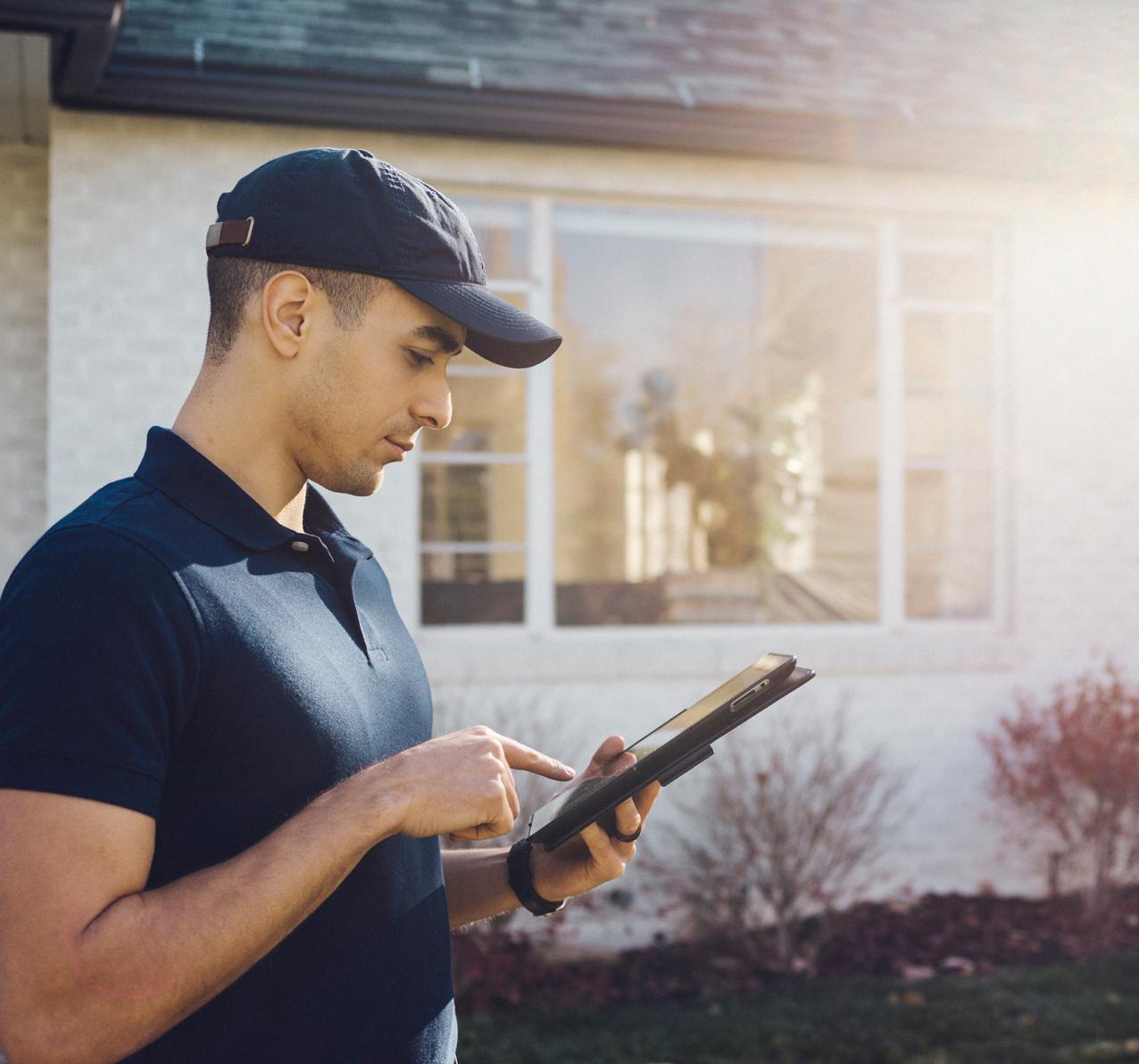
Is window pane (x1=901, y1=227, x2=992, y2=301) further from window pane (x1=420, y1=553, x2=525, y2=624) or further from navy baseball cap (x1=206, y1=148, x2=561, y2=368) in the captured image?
navy baseball cap (x1=206, y1=148, x2=561, y2=368)

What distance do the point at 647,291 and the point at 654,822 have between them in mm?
3187

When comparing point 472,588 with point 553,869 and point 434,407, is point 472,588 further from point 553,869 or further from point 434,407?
point 434,407

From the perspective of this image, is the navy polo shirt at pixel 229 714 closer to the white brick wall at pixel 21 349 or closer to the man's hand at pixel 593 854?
the man's hand at pixel 593 854

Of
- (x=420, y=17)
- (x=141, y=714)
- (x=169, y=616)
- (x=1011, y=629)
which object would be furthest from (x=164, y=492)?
(x=1011, y=629)

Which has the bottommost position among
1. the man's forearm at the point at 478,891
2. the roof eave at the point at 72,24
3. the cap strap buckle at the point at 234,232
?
the man's forearm at the point at 478,891

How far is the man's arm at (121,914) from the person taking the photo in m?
1.14

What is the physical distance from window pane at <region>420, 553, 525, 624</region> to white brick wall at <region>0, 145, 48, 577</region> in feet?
6.12

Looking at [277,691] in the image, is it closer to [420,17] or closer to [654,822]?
[654,822]

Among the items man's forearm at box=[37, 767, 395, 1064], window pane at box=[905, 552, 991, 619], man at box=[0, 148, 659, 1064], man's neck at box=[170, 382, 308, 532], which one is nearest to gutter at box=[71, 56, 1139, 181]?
window pane at box=[905, 552, 991, 619]

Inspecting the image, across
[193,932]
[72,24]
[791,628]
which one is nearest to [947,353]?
[791,628]

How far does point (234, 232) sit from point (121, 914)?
814 mm

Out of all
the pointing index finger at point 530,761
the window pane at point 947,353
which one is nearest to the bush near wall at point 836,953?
the window pane at point 947,353

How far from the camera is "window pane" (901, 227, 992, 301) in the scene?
6617 millimetres

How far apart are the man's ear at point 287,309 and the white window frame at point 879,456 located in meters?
4.49
